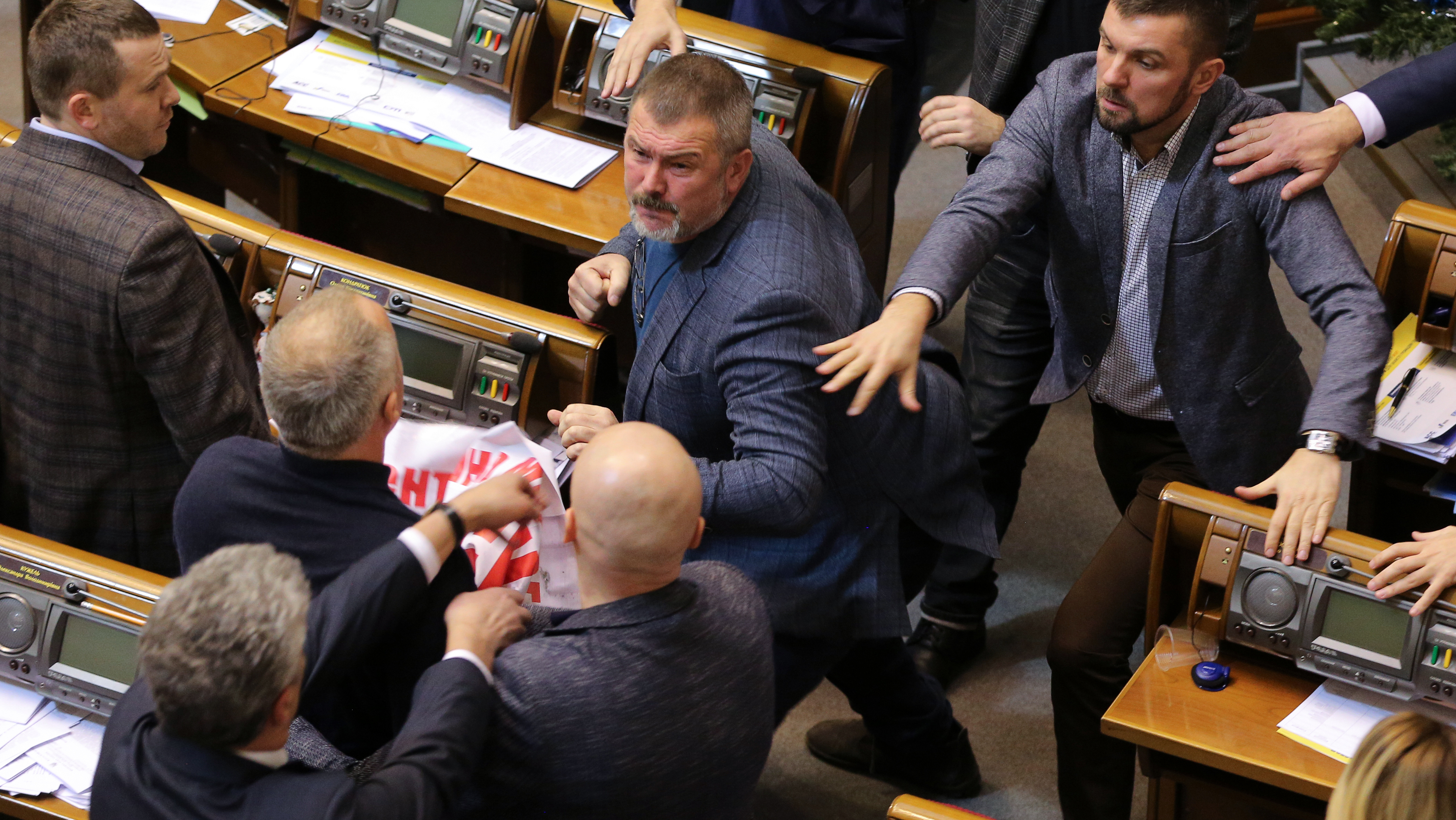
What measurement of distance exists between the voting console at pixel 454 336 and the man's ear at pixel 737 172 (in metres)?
0.46

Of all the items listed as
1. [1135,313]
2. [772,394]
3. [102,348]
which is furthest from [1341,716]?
[102,348]

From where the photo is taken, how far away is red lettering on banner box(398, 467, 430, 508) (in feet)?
7.76

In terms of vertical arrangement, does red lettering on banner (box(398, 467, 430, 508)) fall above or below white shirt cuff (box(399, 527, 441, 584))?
below

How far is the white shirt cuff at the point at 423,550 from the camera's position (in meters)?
1.71

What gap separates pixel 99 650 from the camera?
207 cm

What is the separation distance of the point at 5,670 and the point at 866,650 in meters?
1.44

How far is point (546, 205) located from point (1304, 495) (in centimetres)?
182

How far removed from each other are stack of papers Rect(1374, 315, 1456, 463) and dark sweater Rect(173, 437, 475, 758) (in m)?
1.77

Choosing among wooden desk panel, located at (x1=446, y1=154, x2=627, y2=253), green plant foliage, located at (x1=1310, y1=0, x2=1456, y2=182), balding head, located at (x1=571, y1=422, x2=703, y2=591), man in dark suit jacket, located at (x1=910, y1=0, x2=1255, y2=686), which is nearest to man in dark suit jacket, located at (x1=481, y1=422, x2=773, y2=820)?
balding head, located at (x1=571, y1=422, x2=703, y2=591)

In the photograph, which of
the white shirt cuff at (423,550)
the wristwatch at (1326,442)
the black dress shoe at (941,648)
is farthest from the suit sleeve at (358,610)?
the black dress shoe at (941,648)

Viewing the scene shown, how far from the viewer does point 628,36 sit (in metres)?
2.91

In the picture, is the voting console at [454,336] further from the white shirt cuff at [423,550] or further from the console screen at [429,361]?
the white shirt cuff at [423,550]

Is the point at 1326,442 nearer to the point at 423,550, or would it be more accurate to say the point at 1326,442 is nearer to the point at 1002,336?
the point at 1002,336

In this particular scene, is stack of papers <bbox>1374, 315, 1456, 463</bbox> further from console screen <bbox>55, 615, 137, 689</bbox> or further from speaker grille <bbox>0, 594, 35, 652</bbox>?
speaker grille <bbox>0, 594, 35, 652</bbox>
